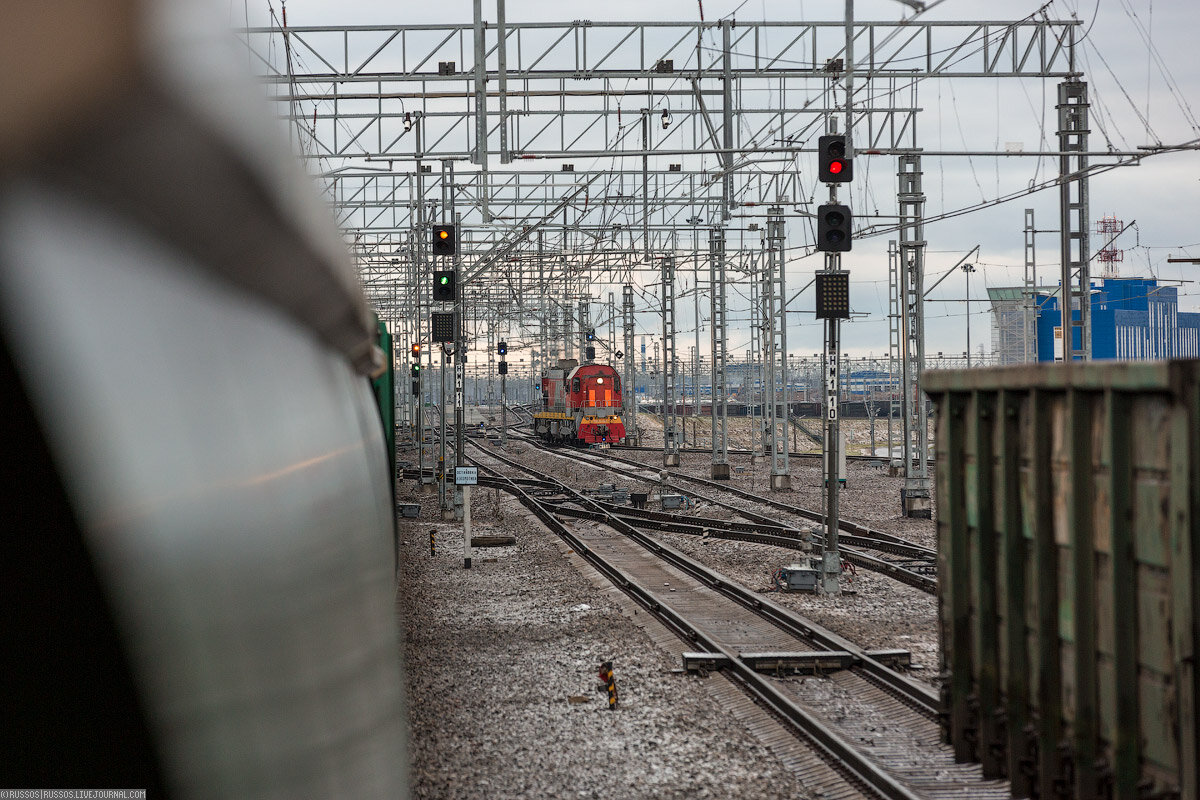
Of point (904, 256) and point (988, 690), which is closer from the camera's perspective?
point (988, 690)

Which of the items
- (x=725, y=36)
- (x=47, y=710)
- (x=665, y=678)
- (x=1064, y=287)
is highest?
(x=725, y=36)

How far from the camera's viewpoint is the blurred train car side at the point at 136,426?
1.16 meters

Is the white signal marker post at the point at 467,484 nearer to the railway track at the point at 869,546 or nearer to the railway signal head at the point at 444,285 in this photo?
the railway signal head at the point at 444,285

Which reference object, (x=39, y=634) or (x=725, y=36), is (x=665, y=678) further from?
(x=725, y=36)

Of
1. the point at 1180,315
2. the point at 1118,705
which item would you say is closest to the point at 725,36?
the point at 1118,705

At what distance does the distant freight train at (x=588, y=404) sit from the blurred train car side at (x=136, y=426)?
1855 inches

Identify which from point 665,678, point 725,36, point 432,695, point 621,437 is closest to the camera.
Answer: point 432,695

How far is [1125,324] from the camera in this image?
7212 centimetres

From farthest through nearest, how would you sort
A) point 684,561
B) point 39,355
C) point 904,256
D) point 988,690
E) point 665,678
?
1. point 904,256
2. point 684,561
3. point 665,678
4. point 988,690
5. point 39,355

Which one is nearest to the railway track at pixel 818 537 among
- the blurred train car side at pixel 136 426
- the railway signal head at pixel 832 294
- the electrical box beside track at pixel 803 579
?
the electrical box beside track at pixel 803 579

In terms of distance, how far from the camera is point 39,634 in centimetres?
120

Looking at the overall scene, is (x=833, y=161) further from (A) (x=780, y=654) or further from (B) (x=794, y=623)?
(A) (x=780, y=654)

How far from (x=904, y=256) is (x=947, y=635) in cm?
1965

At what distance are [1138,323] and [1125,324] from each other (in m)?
3.94
